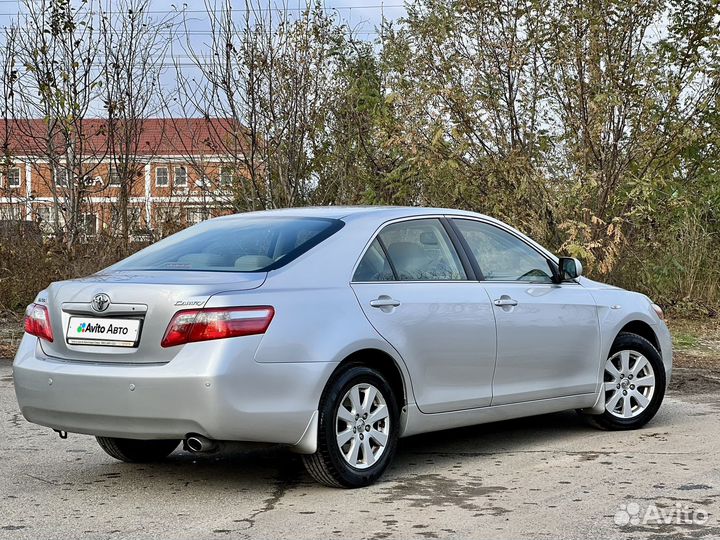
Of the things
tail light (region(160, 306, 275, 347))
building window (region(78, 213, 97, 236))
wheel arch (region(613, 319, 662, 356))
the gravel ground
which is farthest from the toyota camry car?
building window (region(78, 213, 97, 236))

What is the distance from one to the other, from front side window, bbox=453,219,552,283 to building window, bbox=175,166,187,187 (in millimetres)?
10246

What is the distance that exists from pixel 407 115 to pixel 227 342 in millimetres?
10230

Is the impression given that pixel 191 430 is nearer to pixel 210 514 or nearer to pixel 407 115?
pixel 210 514

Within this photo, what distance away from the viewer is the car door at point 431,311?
271 inches

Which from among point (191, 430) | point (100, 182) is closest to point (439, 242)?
point (191, 430)

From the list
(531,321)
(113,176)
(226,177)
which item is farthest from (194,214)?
(531,321)

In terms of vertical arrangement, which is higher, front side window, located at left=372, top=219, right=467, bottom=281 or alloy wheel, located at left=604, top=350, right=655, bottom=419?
front side window, located at left=372, top=219, right=467, bottom=281

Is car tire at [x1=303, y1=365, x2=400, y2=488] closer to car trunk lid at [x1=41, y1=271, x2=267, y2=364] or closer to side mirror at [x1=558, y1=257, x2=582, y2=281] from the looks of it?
car trunk lid at [x1=41, y1=271, x2=267, y2=364]

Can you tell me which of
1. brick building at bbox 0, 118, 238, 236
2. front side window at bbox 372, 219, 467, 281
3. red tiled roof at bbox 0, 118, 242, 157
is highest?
red tiled roof at bbox 0, 118, 242, 157

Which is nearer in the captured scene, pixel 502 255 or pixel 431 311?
pixel 431 311

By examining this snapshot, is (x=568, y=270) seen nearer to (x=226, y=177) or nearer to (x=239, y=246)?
(x=239, y=246)

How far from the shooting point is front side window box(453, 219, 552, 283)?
25.5 feet

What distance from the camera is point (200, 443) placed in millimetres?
6203

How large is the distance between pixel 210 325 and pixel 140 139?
12.1 m
